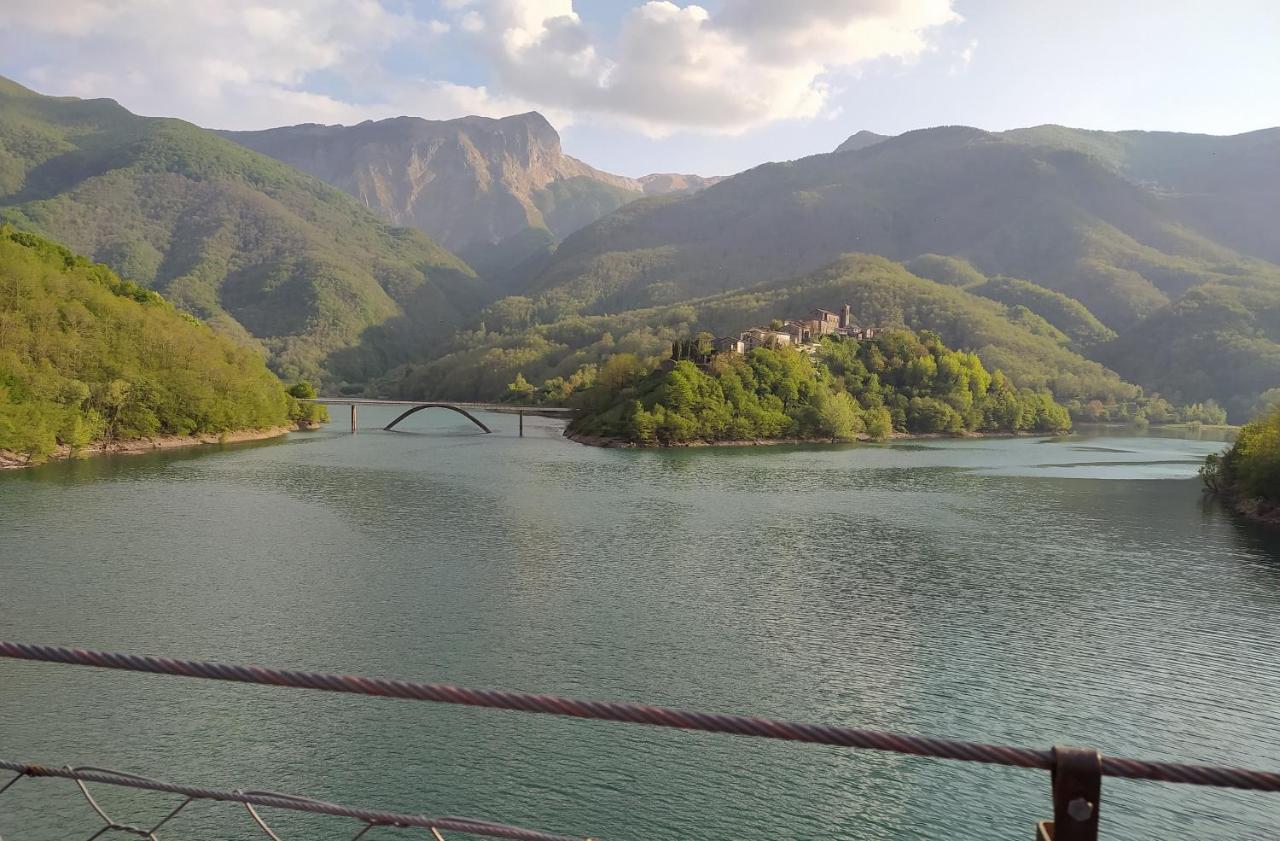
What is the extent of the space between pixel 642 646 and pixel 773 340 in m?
88.2

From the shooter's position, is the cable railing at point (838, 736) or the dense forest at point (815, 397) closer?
the cable railing at point (838, 736)

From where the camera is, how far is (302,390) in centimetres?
11288

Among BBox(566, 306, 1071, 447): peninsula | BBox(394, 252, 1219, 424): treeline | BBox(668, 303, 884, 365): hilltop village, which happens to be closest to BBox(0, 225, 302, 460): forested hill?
BBox(566, 306, 1071, 447): peninsula

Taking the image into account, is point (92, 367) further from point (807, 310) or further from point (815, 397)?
point (807, 310)

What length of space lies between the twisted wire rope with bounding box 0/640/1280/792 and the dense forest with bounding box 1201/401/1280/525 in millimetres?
51290

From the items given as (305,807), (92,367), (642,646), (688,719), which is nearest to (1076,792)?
(688,719)

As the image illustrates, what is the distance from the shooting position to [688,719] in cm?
296

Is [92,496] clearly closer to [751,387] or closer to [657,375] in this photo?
[657,375]

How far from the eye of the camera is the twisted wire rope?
2.69m

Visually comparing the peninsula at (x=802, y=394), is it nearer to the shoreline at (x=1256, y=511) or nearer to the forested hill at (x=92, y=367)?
the forested hill at (x=92, y=367)

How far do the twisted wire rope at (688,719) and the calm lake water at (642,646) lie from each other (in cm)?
1153

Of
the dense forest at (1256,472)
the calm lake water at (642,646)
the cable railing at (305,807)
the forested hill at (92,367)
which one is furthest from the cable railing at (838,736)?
the forested hill at (92,367)

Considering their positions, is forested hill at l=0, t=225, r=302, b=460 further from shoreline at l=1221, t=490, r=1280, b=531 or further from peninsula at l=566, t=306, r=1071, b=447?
shoreline at l=1221, t=490, r=1280, b=531

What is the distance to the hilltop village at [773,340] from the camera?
327 feet
